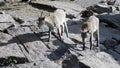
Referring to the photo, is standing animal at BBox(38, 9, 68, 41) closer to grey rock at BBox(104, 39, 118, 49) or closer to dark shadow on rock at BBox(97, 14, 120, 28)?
grey rock at BBox(104, 39, 118, 49)

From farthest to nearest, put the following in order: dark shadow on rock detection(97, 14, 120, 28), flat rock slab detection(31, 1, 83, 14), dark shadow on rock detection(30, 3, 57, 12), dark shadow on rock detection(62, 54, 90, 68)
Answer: flat rock slab detection(31, 1, 83, 14) → dark shadow on rock detection(30, 3, 57, 12) → dark shadow on rock detection(97, 14, 120, 28) → dark shadow on rock detection(62, 54, 90, 68)

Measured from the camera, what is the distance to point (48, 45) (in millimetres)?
11586

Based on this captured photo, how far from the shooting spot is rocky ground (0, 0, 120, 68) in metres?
10.7

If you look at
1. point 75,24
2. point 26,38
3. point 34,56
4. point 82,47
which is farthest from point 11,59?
point 75,24

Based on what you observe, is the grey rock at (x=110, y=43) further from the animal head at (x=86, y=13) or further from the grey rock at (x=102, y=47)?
the animal head at (x=86, y=13)

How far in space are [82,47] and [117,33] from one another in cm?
268

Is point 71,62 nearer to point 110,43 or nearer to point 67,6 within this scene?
point 110,43

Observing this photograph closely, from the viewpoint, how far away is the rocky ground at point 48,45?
10.7 metres

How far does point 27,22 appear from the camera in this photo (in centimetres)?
1351

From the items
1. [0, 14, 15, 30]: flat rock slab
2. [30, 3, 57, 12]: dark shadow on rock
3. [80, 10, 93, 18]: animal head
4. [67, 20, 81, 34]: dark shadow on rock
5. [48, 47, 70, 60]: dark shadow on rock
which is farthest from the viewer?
[30, 3, 57, 12]: dark shadow on rock

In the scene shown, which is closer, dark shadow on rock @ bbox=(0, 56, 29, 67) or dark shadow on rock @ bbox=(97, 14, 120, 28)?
dark shadow on rock @ bbox=(0, 56, 29, 67)

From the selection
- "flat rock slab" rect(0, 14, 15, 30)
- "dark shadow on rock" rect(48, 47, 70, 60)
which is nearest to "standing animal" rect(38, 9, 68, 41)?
"dark shadow on rock" rect(48, 47, 70, 60)

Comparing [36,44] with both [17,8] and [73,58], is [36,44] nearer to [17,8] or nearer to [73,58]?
[73,58]

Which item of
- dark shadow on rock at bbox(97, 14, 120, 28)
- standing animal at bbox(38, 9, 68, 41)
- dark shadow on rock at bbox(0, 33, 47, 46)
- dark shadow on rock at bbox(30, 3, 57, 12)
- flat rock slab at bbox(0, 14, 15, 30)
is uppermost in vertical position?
standing animal at bbox(38, 9, 68, 41)
